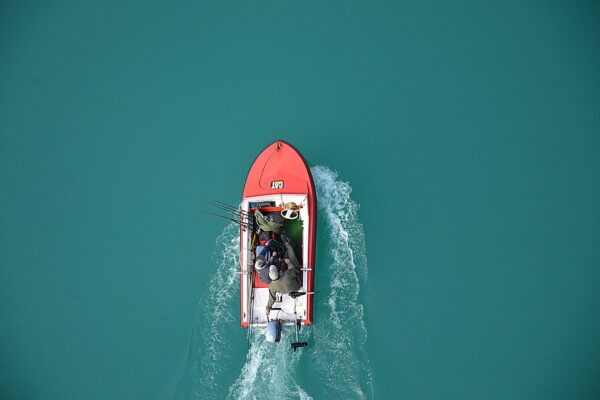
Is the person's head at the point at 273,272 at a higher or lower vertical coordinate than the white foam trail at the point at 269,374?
higher

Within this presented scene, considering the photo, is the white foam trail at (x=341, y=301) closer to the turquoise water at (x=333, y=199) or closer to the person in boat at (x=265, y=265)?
the turquoise water at (x=333, y=199)

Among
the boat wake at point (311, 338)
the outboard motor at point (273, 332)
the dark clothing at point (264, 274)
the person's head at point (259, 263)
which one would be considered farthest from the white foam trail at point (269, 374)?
the person's head at point (259, 263)

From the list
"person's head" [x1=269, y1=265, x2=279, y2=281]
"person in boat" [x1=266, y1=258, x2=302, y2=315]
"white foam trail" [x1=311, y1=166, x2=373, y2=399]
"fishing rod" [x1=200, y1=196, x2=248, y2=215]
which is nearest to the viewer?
"person's head" [x1=269, y1=265, x2=279, y2=281]

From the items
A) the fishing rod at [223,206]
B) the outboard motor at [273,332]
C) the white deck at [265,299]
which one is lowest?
the outboard motor at [273,332]

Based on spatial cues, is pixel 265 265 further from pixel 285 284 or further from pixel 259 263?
pixel 285 284

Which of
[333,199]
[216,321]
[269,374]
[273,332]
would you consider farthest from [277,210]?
[269,374]

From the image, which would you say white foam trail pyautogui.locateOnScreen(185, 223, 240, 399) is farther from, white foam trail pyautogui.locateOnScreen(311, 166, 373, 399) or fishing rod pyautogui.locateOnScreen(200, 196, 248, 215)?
white foam trail pyautogui.locateOnScreen(311, 166, 373, 399)

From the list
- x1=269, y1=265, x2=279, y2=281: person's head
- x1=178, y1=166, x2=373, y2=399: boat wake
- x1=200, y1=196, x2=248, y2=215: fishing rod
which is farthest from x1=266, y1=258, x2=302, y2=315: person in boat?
x1=200, y1=196, x2=248, y2=215: fishing rod
